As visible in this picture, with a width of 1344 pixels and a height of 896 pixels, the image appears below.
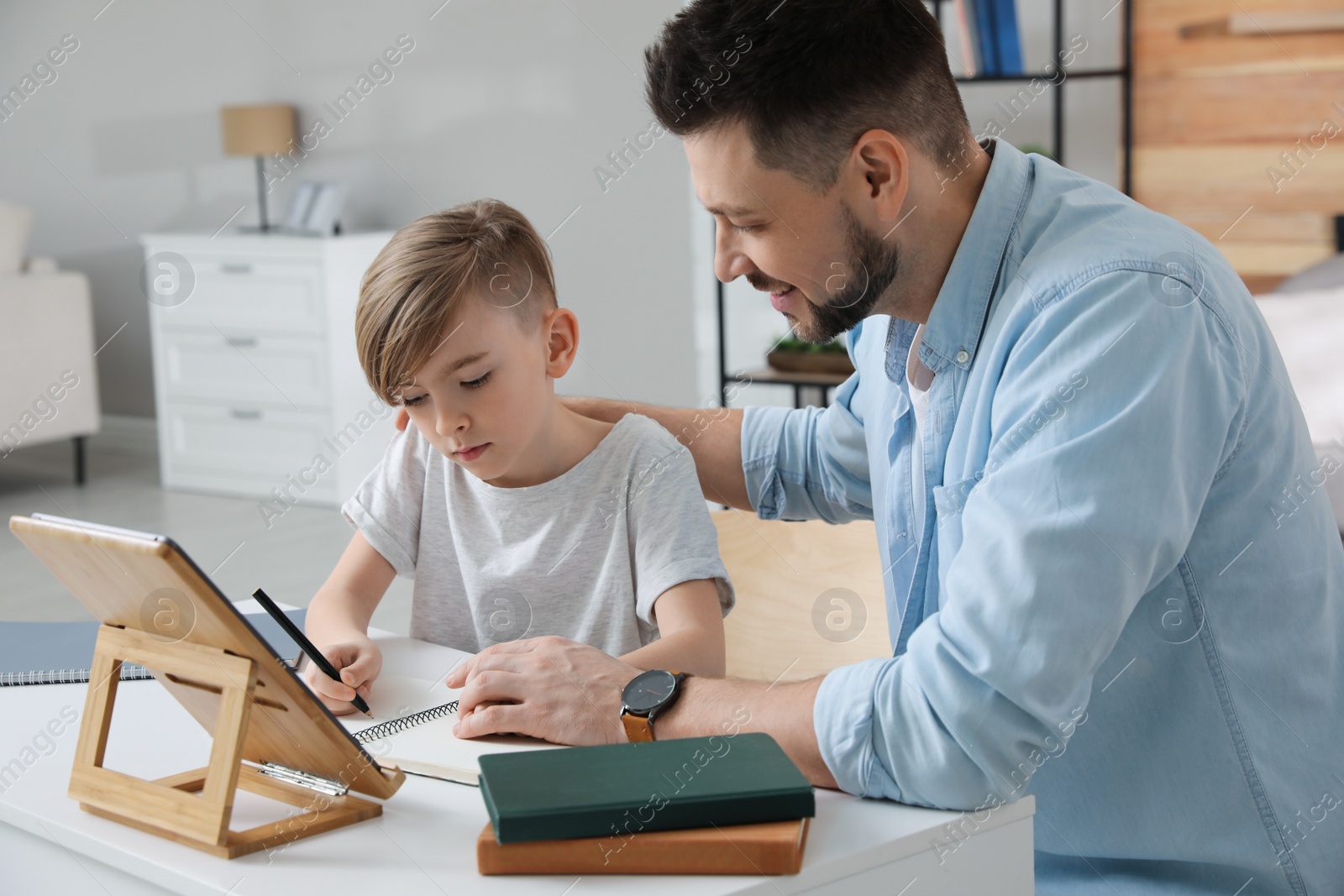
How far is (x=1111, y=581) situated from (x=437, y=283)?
696 mm

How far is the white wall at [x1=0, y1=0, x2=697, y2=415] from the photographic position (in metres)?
4.45

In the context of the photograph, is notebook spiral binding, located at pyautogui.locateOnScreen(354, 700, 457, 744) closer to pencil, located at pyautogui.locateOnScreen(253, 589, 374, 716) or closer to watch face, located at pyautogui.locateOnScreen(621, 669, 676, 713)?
pencil, located at pyautogui.locateOnScreen(253, 589, 374, 716)

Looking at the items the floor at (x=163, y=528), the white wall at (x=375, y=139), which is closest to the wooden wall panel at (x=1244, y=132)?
the white wall at (x=375, y=139)

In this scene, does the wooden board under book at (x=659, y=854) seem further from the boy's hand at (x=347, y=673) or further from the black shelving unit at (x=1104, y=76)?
the black shelving unit at (x=1104, y=76)

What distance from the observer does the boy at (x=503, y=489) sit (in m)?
1.24

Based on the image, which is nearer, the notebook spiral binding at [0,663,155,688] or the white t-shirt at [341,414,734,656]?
the notebook spiral binding at [0,663,155,688]

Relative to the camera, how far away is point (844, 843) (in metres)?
0.77

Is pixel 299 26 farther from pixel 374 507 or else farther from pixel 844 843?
pixel 844 843

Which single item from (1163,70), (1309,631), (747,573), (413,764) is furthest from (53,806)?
(1163,70)

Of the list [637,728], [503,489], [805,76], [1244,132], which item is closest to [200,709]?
[637,728]

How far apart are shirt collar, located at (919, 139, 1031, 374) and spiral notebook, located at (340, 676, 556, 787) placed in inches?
18.4

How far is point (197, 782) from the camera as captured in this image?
85 centimetres

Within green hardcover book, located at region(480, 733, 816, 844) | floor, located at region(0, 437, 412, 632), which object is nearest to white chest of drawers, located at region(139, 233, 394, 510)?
floor, located at region(0, 437, 412, 632)

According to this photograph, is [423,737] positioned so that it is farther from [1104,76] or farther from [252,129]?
[252,129]
